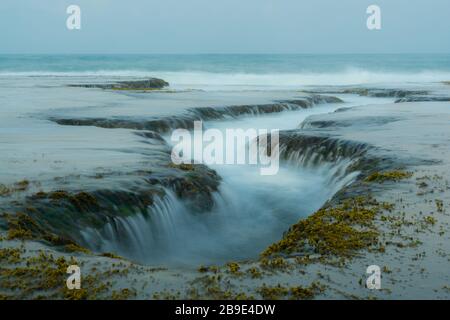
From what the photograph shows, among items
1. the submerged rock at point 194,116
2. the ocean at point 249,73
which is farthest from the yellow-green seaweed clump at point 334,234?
the ocean at point 249,73

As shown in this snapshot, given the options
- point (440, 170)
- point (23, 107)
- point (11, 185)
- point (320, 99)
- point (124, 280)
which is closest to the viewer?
point (124, 280)

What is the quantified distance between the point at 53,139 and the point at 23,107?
832 cm

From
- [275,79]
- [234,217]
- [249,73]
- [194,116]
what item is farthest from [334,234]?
[249,73]

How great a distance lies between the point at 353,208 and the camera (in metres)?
8.51

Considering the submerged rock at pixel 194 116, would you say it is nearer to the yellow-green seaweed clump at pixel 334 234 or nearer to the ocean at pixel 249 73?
the yellow-green seaweed clump at pixel 334 234

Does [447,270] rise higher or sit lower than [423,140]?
lower

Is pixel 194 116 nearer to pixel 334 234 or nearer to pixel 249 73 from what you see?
pixel 334 234

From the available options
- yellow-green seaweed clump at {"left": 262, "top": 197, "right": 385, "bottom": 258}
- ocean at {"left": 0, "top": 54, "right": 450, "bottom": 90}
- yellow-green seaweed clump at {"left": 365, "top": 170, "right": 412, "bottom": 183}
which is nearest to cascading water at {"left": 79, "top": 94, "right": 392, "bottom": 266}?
yellow-green seaweed clump at {"left": 365, "top": 170, "right": 412, "bottom": 183}

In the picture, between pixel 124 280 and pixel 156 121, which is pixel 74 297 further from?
pixel 156 121

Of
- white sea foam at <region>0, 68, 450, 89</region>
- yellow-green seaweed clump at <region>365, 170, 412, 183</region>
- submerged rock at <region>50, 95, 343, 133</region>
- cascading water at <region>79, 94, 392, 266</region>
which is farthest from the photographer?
white sea foam at <region>0, 68, 450, 89</region>

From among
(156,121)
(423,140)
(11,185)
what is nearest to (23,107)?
(156,121)

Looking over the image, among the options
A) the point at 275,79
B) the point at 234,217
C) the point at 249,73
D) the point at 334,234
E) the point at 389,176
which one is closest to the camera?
the point at 334,234

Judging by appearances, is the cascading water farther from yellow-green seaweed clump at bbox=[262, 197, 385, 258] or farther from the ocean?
the ocean

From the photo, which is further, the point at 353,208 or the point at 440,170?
the point at 440,170
